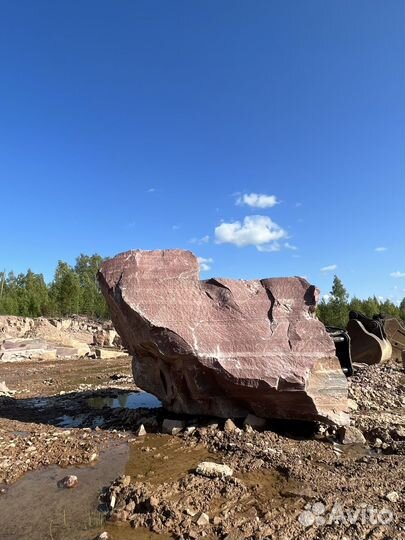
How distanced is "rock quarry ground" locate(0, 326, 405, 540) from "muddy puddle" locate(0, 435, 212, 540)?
0.01 meters

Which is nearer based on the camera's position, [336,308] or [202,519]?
[202,519]

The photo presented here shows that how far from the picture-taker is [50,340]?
32.6 m

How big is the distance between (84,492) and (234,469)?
2.02 meters

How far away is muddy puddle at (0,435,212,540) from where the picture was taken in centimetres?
448

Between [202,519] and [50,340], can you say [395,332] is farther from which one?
[50,340]

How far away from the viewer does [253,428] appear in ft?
25.7

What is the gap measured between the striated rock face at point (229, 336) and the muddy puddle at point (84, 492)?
1308 mm

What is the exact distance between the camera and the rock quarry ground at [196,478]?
4449 mm

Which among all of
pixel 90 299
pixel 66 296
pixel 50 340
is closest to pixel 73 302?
pixel 66 296

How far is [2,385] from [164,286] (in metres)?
8.88

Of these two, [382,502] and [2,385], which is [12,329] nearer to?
[2,385]

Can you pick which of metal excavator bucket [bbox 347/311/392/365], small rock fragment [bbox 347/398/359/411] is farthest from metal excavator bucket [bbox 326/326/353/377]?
metal excavator bucket [bbox 347/311/392/365]

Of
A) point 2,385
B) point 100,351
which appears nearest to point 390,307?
point 100,351

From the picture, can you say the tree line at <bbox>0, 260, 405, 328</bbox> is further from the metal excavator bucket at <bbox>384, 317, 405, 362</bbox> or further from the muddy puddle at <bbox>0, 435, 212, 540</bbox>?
the muddy puddle at <bbox>0, 435, 212, 540</bbox>
